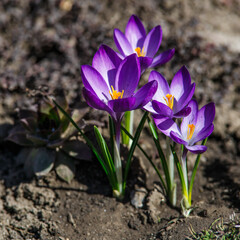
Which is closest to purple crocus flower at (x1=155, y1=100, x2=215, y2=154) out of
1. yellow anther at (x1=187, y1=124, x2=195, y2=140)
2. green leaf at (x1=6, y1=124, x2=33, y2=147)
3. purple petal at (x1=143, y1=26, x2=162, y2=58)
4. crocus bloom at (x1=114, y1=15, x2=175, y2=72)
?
yellow anther at (x1=187, y1=124, x2=195, y2=140)

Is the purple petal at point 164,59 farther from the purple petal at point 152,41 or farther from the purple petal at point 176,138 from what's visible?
the purple petal at point 176,138

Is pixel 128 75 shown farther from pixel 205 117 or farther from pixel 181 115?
pixel 205 117

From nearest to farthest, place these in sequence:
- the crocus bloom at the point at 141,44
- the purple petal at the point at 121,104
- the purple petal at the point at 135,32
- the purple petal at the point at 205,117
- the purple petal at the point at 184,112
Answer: the purple petal at the point at 121,104 < the purple petal at the point at 184,112 < the purple petal at the point at 205,117 < the crocus bloom at the point at 141,44 < the purple petal at the point at 135,32

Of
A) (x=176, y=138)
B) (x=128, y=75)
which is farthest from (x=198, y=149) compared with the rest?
(x=128, y=75)

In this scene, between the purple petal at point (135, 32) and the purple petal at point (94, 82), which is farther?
the purple petal at point (135, 32)

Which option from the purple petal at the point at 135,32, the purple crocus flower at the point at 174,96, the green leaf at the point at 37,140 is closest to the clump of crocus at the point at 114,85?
the purple crocus flower at the point at 174,96

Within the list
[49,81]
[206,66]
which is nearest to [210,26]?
[206,66]
